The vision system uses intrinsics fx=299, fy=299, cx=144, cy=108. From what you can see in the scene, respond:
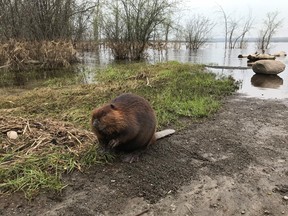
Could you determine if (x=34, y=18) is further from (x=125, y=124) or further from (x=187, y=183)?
(x=187, y=183)

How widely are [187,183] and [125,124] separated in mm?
948

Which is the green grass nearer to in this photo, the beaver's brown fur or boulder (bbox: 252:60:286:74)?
the beaver's brown fur

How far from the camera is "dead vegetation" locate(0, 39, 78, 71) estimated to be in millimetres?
11992

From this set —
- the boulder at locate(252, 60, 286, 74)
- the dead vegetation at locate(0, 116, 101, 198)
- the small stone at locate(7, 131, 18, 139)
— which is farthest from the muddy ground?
the boulder at locate(252, 60, 286, 74)

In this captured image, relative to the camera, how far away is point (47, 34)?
15.0m

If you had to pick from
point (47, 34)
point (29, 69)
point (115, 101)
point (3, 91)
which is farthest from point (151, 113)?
point (47, 34)

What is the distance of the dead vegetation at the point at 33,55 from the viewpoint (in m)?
12.0

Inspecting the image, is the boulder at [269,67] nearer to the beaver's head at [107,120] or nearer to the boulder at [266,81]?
the boulder at [266,81]

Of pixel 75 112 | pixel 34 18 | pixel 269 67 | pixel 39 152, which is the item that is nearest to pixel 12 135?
pixel 39 152

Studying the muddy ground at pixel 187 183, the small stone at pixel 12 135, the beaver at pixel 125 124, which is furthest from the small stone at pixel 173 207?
the small stone at pixel 12 135

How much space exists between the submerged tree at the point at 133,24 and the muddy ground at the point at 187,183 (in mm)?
14629

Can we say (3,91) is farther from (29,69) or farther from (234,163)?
(234,163)

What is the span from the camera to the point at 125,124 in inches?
134

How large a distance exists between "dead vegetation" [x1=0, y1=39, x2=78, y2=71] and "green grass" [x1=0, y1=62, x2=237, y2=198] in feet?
11.9
